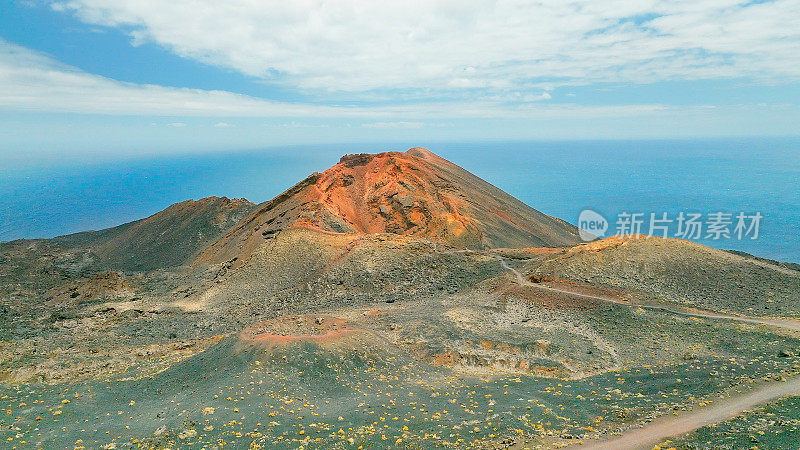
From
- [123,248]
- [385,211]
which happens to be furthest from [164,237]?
[385,211]

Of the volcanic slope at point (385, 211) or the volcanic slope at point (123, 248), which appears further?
the volcanic slope at point (123, 248)

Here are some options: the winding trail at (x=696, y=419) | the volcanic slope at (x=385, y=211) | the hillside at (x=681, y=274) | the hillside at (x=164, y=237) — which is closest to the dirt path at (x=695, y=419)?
the winding trail at (x=696, y=419)

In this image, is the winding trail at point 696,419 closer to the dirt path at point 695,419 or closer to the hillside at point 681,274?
the dirt path at point 695,419

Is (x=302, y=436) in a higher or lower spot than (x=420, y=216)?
lower

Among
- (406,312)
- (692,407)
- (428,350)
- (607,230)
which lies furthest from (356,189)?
(607,230)

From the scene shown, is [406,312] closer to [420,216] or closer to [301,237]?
[301,237]

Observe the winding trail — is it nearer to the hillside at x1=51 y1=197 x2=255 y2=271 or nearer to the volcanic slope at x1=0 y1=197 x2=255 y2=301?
the volcanic slope at x1=0 y1=197 x2=255 y2=301

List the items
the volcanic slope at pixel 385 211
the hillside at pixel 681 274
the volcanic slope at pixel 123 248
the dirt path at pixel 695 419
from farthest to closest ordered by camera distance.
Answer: the volcanic slope at pixel 123 248
the volcanic slope at pixel 385 211
the hillside at pixel 681 274
the dirt path at pixel 695 419

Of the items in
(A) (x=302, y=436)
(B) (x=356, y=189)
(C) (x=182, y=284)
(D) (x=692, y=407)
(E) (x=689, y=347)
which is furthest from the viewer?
(B) (x=356, y=189)
